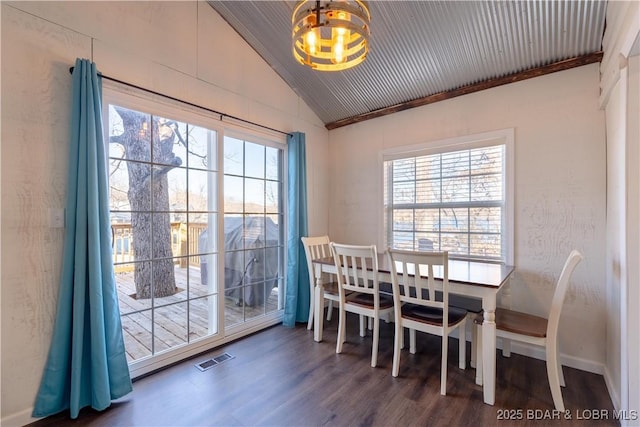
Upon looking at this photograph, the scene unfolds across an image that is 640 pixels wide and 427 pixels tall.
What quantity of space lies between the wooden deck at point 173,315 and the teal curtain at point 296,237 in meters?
0.52

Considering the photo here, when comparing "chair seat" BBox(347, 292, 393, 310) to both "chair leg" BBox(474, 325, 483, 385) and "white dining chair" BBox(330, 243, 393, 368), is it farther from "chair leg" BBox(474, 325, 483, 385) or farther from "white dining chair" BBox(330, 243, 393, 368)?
"chair leg" BBox(474, 325, 483, 385)

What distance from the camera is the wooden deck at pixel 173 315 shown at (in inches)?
85.5

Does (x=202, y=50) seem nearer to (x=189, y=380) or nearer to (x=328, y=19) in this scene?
(x=328, y=19)

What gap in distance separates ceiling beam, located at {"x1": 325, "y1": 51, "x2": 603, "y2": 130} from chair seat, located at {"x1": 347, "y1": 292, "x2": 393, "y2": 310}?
210 centimetres

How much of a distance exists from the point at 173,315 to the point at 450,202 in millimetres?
2869

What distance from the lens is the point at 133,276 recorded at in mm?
2201

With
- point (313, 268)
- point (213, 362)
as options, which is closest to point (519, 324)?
point (313, 268)

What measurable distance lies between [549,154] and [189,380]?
3414mm

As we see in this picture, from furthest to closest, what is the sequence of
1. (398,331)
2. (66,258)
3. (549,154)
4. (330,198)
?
(330,198)
(549,154)
(398,331)
(66,258)

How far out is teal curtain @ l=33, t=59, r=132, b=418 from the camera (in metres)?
1.74

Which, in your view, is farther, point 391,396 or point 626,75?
point 391,396

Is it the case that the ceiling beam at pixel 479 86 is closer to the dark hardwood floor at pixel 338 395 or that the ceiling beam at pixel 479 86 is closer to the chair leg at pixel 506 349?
the chair leg at pixel 506 349

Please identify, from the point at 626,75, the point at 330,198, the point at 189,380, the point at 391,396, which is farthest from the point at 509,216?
the point at 189,380

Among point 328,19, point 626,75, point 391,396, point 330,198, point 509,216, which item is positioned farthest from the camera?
point 330,198
